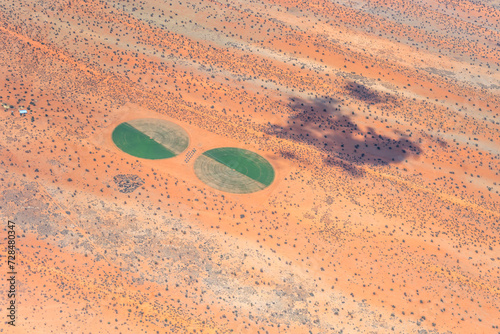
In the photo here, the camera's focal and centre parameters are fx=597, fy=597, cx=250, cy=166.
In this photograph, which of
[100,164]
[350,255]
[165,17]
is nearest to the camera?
[350,255]

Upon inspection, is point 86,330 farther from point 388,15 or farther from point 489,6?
point 489,6

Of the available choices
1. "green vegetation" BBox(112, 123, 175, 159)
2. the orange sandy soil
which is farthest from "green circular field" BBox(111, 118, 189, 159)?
the orange sandy soil

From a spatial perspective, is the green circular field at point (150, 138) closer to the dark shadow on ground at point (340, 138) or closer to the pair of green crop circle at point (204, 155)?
the pair of green crop circle at point (204, 155)

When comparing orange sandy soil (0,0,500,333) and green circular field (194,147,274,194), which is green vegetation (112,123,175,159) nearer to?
orange sandy soil (0,0,500,333)

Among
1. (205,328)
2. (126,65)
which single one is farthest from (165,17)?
(205,328)

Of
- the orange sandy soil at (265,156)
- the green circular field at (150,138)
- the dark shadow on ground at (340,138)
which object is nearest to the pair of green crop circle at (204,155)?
the green circular field at (150,138)
